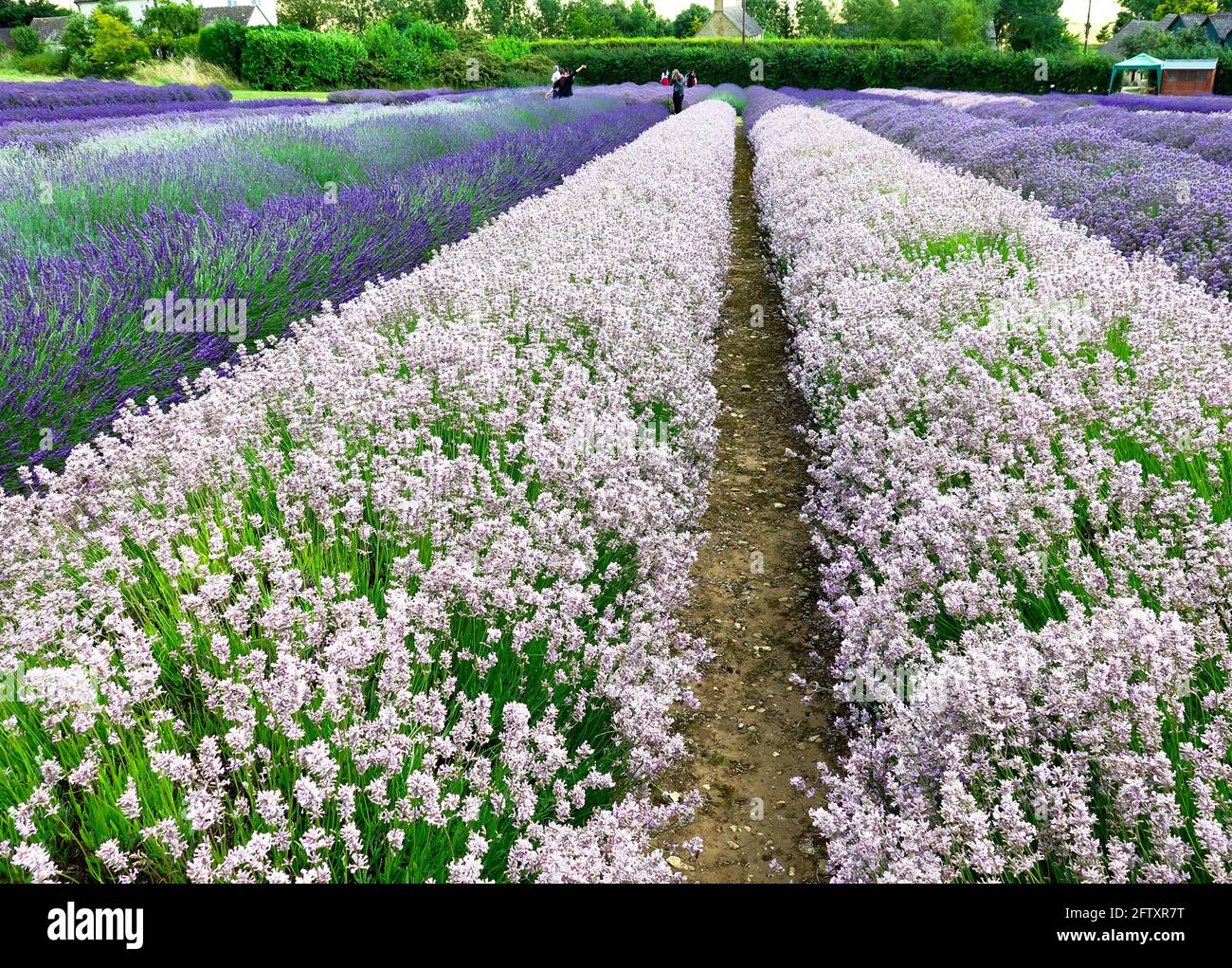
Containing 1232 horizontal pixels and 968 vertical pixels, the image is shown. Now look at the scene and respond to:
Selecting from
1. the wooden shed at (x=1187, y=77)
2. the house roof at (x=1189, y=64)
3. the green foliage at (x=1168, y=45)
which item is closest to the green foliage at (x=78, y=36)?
the wooden shed at (x=1187, y=77)

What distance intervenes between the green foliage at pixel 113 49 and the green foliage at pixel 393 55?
33.7 feet

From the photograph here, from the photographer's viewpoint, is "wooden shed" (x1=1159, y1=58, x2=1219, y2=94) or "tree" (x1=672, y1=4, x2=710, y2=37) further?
"tree" (x1=672, y1=4, x2=710, y2=37)

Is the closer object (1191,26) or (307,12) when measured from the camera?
(1191,26)

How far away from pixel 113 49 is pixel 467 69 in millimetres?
15962

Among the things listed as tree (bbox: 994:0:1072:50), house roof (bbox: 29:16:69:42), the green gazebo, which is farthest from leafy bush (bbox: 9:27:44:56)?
tree (bbox: 994:0:1072:50)

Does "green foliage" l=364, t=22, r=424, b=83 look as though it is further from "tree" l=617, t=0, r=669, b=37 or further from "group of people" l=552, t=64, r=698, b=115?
"tree" l=617, t=0, r=669, b=37

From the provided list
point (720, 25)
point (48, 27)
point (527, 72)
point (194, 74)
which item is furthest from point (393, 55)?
point (720, 25)

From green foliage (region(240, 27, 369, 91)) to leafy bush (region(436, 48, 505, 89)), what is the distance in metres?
5.08

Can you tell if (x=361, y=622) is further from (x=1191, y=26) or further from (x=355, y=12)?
(x=355, y=12)

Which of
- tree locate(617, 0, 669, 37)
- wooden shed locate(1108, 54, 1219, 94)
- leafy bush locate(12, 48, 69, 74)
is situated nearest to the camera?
leafy bush locate(12, 48, 69, 74)

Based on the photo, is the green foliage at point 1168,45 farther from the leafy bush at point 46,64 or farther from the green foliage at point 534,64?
the leafy bush at point 46,64

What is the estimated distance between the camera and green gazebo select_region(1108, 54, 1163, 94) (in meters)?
44.3

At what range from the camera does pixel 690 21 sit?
81.8 m

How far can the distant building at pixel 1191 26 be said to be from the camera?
181ft
